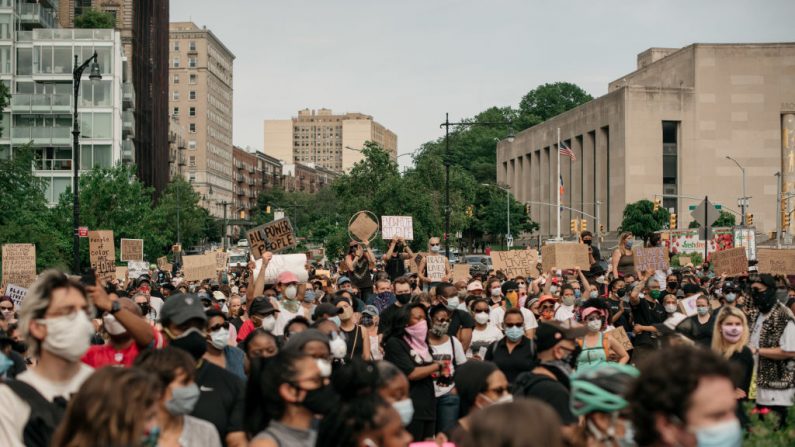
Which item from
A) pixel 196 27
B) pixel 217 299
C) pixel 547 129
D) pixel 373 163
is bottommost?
pixel 217 299

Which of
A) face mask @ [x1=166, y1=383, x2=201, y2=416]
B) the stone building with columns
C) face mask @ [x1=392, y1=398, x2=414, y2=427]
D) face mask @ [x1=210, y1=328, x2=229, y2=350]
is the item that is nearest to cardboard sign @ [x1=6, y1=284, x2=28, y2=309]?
face mask @ [x1=210, y1=328, x2=229, y2=350]

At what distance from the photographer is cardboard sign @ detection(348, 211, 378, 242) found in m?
22.1

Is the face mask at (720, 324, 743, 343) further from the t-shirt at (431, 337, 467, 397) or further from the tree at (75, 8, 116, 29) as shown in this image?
the tree at (75, 8, 116, 29)

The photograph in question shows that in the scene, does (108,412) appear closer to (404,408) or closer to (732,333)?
(404,408)

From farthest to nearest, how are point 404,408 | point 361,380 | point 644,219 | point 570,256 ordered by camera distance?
point 644,219 < point 570,256 < point 404,408 < point 361,380

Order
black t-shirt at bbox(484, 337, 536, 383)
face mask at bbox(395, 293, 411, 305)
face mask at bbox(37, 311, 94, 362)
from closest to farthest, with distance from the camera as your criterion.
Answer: face mask at bbox(37, 311, 94, 362)
black t-shirt at bbox(484, 337, 536, 383)
face mask at bbox(395, 293, 411, 305)

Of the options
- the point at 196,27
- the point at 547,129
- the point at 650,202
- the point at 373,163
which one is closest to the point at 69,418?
the point at 373,163

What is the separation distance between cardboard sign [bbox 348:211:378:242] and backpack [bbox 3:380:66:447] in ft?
55.8

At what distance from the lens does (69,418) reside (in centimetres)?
423

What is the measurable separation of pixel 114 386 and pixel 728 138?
92552mm

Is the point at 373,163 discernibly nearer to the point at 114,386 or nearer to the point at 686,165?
the point at 114,386

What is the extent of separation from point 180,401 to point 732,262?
51.7 ft

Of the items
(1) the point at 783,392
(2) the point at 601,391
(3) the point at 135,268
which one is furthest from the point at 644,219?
(2) the point at 601,391

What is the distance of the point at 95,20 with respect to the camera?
266 ft
